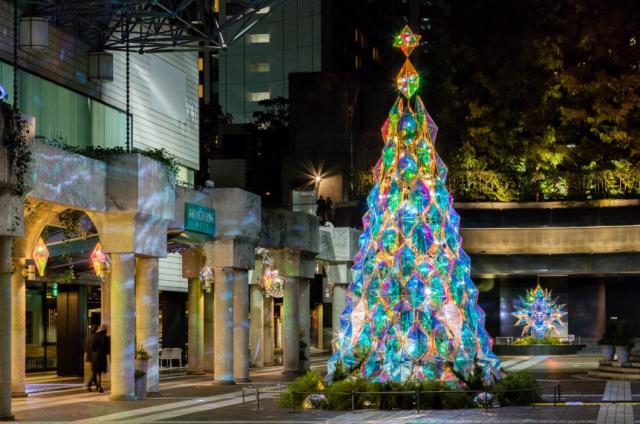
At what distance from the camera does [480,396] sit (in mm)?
24562

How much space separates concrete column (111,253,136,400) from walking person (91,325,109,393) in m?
3.83

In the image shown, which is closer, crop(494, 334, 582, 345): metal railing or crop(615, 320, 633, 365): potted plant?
crop(615, 320, 633, 365): potted plant

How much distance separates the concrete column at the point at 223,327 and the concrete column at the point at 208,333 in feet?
25.1

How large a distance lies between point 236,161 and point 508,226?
26.6 meters

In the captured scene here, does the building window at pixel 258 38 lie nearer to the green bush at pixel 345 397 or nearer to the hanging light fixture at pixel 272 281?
the hanging light fixture at pixel 272 281

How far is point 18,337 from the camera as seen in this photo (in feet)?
99.7

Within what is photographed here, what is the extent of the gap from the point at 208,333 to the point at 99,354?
11.1 m

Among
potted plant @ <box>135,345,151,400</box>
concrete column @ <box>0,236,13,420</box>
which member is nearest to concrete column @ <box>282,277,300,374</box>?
potted plant @ <box>135,345,151,400</box>

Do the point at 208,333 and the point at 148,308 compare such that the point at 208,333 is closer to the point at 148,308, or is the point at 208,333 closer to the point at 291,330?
the point at 291,330

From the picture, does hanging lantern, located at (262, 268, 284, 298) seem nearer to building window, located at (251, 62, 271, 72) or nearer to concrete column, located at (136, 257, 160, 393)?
concrete column, located at (136, 257, 160, 393)

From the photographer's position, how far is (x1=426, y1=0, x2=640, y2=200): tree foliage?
6500cm

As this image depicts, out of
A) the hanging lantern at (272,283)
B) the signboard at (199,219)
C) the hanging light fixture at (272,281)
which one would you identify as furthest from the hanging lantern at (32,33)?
the hanging lantern at (272,283)

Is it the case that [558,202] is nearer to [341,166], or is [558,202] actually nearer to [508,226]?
[508,226]

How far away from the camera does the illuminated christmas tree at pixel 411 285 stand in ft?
82.6
